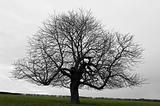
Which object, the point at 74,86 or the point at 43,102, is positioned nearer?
the point at 43,102

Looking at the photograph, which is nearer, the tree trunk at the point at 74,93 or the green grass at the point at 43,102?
the green grass at the point at 43,102

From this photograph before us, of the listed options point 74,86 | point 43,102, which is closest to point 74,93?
point 74,86

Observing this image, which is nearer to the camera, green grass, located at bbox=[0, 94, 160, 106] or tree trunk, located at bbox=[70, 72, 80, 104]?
green grass, located at bbox=[0, 94, 160, 106]

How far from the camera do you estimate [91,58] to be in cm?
3616

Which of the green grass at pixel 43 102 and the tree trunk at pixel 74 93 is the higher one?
the tree trunk at pixel 74 93

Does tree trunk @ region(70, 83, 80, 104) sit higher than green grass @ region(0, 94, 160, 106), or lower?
higher

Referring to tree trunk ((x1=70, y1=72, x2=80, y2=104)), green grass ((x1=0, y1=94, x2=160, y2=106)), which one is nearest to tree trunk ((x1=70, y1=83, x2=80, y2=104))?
tree trunk ((x1=70, y1=72, x2=80, y2=104))

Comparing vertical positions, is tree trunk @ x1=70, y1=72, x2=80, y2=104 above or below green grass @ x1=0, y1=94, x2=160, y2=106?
above

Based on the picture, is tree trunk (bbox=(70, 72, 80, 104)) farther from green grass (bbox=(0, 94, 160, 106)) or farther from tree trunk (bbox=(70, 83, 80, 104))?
green grass (bbox=(0, 94, 160, 106))

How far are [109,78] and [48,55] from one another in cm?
740

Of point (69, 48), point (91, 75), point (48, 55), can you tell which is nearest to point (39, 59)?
point (48, 55)

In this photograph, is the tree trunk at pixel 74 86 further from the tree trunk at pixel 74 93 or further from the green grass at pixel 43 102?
the green grass at pixel 43 102

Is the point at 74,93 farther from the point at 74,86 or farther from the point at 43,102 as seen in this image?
the point at 43,102

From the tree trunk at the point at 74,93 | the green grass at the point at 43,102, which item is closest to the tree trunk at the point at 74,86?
the tree trunk at the point at 74,93
